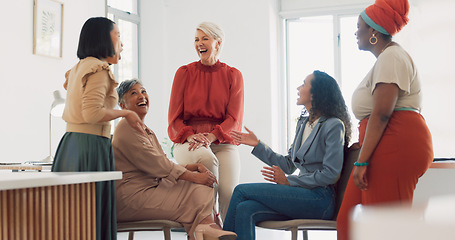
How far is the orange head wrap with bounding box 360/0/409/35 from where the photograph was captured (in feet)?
6.64

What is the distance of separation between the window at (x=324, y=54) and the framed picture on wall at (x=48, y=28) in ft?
11.7

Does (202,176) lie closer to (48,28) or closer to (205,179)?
(205,179)

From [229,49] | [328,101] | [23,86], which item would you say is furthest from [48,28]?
[328,101]

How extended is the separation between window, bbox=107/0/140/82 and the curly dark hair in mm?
4510

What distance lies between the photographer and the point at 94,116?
218 centimetres

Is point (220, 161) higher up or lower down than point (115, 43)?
lower down

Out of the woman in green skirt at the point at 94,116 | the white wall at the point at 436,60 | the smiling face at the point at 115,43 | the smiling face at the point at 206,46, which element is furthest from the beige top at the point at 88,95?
the white wall at the point at 436,60

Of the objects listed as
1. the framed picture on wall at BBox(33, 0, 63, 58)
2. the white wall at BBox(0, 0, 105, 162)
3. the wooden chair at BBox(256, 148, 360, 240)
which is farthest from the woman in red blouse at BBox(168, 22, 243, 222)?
the framed picture on wall at BBox(33, 0, 63, 58)

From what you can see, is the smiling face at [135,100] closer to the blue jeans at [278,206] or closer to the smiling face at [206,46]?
the smiling face at [206,46]

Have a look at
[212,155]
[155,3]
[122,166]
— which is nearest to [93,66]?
[122,166]

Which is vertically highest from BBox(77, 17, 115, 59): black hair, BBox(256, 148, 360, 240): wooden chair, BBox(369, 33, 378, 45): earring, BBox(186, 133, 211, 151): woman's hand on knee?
BBox(77, 17, 115, 59): black hair

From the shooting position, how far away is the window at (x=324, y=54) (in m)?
6.97

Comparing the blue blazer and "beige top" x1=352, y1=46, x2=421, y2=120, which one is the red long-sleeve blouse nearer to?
the blue blazer

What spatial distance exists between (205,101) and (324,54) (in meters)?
4.47
